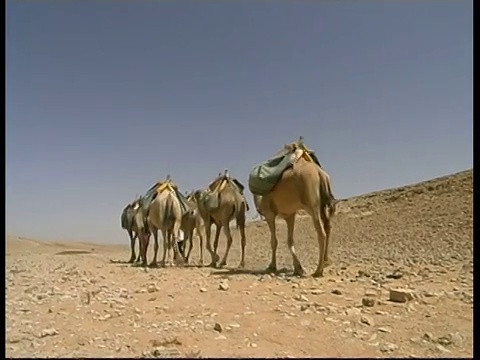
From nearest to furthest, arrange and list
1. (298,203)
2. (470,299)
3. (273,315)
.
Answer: (273,315) < (470,299) < (298,203)

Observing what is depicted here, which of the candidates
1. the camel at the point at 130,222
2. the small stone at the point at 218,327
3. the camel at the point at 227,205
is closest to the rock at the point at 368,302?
the small stone at the point at 218,327

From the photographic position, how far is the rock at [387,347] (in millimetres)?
3848

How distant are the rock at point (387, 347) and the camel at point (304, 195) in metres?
3.65

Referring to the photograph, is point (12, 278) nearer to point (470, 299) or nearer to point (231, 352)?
point (231, 352)

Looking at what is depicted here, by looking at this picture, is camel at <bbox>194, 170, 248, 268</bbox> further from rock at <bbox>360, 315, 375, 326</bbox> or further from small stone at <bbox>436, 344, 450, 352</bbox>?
small stone at <bbox>436, 344, 450, 352</bbox>

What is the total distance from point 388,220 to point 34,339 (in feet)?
49.6

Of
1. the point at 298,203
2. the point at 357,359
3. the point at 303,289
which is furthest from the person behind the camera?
the point at 298,203

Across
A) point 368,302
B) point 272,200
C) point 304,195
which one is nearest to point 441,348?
point 368,302

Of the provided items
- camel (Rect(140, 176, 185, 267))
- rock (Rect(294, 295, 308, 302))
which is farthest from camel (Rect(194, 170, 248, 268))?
rock (Rect(294, 295, 308, 302))

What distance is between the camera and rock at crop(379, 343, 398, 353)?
12.6ft

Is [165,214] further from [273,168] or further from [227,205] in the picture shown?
[273,168]

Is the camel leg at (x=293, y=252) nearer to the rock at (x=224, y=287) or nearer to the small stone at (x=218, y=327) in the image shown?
the rock at (x=224, y=287)

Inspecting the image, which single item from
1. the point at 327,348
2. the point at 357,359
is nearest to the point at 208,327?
the point at 327,348

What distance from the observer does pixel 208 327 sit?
446 cm
